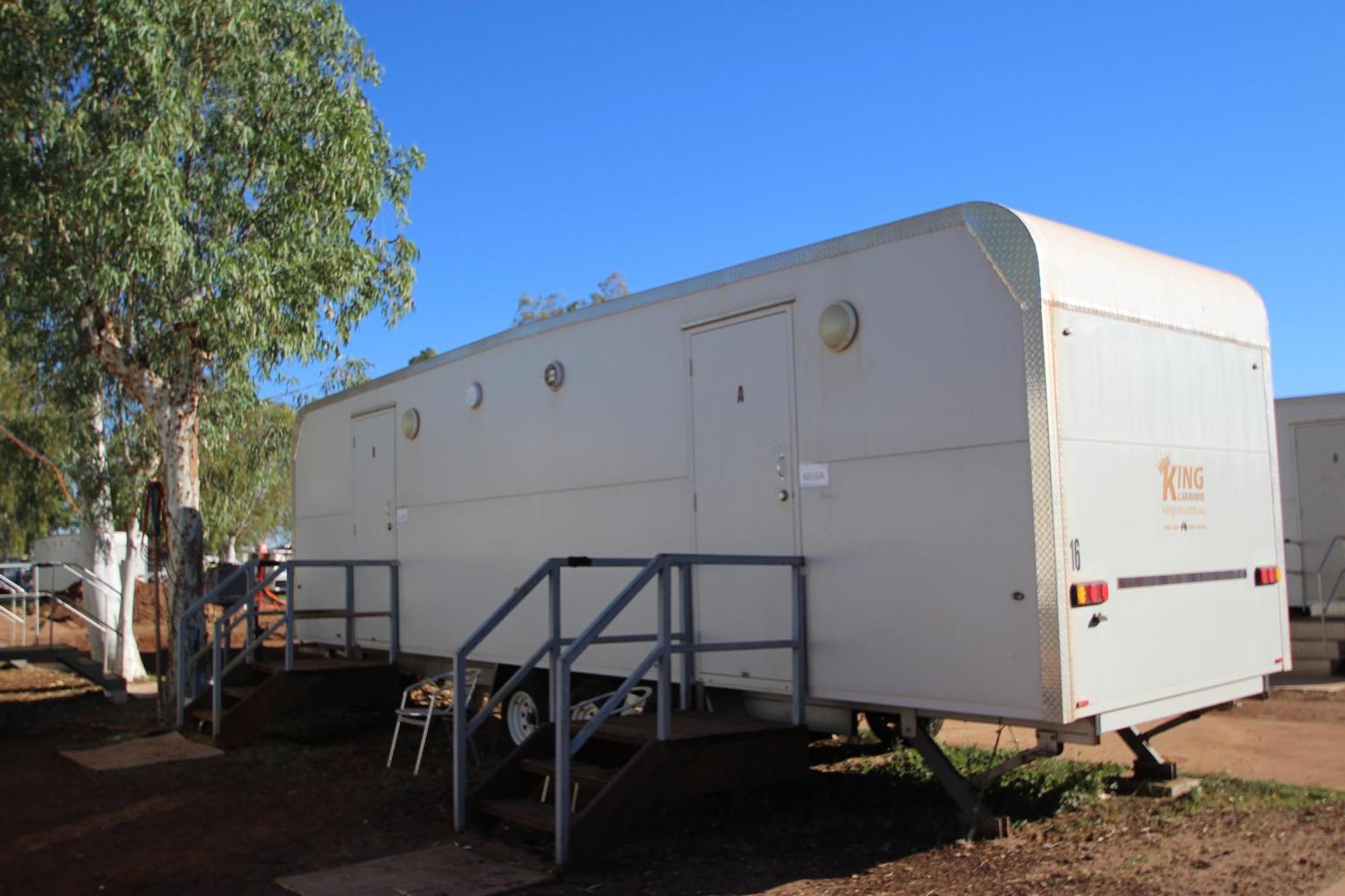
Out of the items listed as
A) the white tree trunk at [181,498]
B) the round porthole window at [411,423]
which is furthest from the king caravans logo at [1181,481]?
the white tree trunk at [181,498]

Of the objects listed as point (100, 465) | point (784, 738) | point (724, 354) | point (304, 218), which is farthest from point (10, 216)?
point (784, 738)

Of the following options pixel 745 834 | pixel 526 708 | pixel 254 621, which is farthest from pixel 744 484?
pixel 254 621

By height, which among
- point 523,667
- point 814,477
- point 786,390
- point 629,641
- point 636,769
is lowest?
point 636,769

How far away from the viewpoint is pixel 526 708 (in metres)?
8.40

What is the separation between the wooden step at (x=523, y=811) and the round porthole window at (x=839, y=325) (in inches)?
108

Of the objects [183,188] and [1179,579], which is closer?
[1179,579]

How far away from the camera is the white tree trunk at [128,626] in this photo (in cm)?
1354

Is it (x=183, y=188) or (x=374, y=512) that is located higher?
(x=183, y=188)

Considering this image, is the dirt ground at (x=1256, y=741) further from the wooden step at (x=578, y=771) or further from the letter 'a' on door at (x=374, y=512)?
the letter 'a' on door at (x=374, y=512)

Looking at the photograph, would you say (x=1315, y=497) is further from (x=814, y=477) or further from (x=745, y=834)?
(x=745, y=834)

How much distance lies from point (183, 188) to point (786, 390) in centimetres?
695

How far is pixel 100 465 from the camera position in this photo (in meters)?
14.2

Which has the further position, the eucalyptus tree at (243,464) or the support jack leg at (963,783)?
the eucalyptus tree at (243,464)

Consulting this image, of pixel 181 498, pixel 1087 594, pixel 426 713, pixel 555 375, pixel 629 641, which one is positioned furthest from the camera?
pixel 181 498
